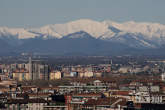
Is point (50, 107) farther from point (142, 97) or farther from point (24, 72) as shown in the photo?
point (24, 72)

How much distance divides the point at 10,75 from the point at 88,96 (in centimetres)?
7107

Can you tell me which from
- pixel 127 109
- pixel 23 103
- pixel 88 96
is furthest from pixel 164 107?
pixel 88 96

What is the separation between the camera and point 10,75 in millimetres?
139250

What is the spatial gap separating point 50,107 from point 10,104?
2.26 metres

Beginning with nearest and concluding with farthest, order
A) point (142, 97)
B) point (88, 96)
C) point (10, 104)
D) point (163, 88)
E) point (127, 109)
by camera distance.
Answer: point (127, 109) < point (10, 104) < point (142, 97) < point (88, 96) < point (163, 88)

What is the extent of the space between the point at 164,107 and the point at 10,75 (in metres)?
85.1

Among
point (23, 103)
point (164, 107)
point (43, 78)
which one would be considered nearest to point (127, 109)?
point (164, 107)

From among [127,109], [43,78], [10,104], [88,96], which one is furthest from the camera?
[43,78]

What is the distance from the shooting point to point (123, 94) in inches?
2813

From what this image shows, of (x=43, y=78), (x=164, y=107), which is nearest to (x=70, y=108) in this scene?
(x=164, y=107)

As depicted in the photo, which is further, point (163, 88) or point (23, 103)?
point (163, 88)

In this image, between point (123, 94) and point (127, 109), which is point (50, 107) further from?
point (123, 94)

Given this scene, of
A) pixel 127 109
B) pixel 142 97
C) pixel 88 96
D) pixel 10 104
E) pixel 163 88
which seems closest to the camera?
pixel 127 109

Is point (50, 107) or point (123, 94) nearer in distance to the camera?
point (50, 107)
